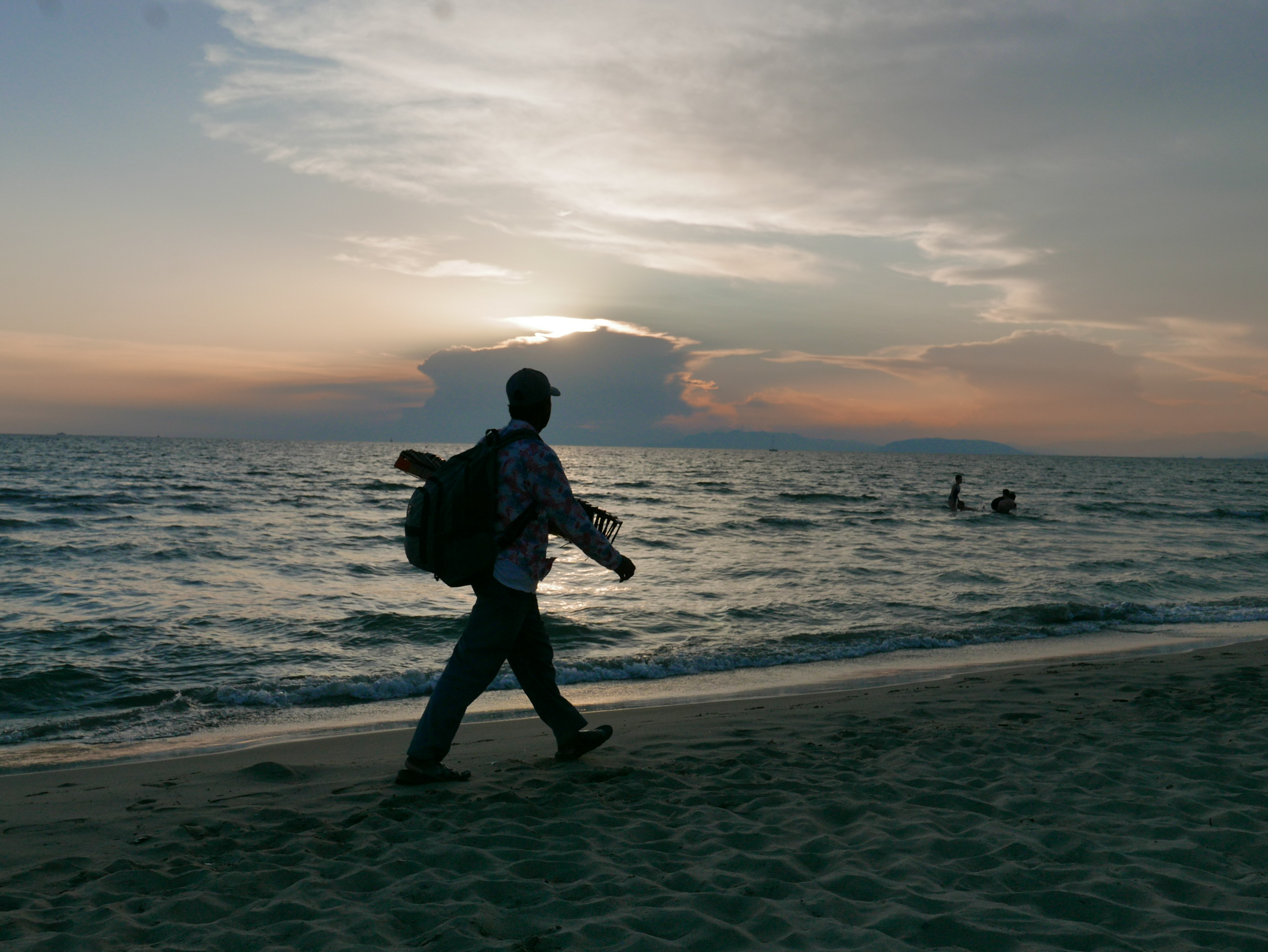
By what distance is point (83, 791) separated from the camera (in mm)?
5129

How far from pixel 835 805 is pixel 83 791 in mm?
4701

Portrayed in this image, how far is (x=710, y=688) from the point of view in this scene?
8547 mm

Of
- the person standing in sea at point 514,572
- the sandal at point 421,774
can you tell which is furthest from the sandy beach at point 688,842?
the person standing in sea at point 514,572

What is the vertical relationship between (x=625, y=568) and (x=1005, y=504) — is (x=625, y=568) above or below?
above

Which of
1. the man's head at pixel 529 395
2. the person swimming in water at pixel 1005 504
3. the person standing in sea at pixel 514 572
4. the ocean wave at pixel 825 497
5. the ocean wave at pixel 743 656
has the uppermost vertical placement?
the man's head at pixel 529 395

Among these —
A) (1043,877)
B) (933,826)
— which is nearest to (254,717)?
(933,826)

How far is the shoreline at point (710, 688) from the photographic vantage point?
6320 millimetres

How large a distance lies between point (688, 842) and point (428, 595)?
10203 millimetres

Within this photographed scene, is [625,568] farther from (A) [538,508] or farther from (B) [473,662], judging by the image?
(B) [473,662]

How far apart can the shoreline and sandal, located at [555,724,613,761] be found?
1.76 meters

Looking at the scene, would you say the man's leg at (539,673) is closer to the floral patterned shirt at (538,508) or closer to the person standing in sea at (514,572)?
the person standing in sea at (514,572)

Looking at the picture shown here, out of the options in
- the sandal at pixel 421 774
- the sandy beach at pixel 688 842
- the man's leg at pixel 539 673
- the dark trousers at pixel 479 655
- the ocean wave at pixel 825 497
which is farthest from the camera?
the ocean wave at pixel 825 497

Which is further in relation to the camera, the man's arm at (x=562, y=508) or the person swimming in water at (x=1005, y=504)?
the person swimming in water at (x=1005, y=504)

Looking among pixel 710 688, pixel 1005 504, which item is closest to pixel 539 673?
pixel 710 688
